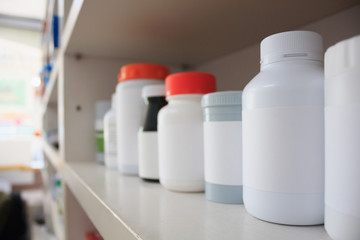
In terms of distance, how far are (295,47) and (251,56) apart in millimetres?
390

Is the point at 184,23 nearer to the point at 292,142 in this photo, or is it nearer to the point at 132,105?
the point at 132,105

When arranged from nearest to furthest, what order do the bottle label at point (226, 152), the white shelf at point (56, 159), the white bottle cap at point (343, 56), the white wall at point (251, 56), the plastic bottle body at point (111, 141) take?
the white bottle cap at point (343, 56) → the bottle label at point (226, 152) → the white wall at point (251, 56) → the plastic bottle body at point (111, 141) → the white shelf at point (56, 159)

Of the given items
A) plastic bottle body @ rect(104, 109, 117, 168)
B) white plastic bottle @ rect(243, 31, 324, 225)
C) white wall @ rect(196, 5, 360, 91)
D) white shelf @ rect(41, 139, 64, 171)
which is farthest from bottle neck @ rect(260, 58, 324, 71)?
white shelf @ rect(41, 139, 64, 171)

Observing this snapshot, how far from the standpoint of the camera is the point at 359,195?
0.18m

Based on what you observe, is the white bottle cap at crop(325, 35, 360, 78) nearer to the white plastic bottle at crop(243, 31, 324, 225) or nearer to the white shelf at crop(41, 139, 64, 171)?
the white plastic bottle at crop(243, 31, 324, 225)

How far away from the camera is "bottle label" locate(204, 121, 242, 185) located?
0.31 m

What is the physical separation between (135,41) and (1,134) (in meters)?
3.33

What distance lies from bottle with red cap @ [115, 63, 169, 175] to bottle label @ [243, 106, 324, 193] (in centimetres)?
32

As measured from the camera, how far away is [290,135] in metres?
0.23

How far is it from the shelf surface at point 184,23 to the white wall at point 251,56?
0.05 feet

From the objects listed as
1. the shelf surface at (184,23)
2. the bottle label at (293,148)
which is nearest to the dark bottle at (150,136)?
the shelf surface at (184,23)

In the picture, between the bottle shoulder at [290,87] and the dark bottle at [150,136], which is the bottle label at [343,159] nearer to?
the bottle shoulder at [290,87]

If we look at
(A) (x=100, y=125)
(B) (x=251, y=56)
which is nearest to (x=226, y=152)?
(B) (x=251, y=56)

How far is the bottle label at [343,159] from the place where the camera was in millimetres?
180
